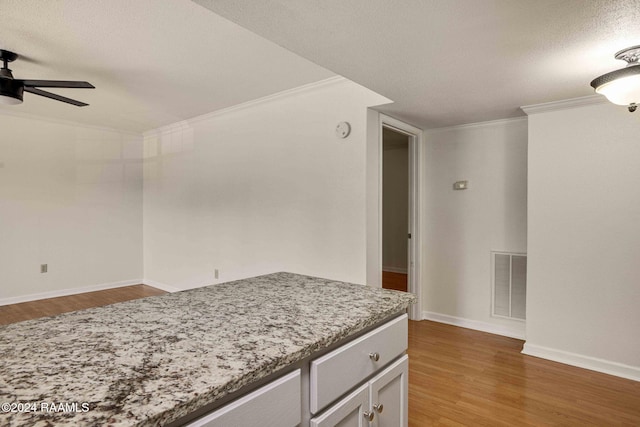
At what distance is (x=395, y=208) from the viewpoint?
7.06m

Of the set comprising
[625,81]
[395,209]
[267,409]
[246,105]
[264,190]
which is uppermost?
[246,105]

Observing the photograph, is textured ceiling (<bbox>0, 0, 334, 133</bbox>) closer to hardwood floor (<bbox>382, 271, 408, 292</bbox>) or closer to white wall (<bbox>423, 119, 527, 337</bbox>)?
white wall (<bbox>423, 119, 527, 337</bbox>)

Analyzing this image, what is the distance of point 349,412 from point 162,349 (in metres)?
0.67

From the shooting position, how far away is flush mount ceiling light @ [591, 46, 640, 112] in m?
1.90

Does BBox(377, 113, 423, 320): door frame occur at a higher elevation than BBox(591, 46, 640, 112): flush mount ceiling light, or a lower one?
lower

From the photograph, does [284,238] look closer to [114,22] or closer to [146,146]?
[114,22]

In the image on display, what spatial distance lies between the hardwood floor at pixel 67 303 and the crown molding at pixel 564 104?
530 cm

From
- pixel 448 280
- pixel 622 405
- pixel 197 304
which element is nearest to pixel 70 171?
pixel 197 304

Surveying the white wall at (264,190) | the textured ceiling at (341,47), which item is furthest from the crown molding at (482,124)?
the white wall at (264,190)

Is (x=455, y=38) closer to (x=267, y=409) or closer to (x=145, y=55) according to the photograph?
(x=267, y=409)

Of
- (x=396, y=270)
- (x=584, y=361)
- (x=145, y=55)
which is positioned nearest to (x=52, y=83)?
(x=145, y=55)

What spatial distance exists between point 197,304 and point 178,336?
13.2 inches

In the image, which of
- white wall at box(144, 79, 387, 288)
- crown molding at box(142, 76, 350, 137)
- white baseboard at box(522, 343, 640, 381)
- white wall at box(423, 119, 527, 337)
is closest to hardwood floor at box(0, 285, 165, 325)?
white wall at box(144, 79, 387, 288)

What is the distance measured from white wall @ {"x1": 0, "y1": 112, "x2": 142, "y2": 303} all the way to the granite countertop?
479 cm
